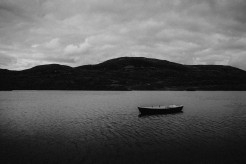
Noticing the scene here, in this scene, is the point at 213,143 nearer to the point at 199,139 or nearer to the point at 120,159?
the point at 199,139

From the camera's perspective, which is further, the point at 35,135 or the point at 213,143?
the point at 35,135

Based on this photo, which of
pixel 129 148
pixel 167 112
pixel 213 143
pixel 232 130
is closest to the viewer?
pixel 129 148

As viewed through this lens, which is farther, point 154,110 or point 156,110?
point 156,110

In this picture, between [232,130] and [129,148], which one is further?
[232,130]

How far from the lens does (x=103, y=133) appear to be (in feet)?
138

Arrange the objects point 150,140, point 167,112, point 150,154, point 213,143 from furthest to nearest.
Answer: point 167,112 < point 150,140 < point 213,143 < point 150,154

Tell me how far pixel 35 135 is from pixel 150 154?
902 inches

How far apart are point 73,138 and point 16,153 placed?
405 inches

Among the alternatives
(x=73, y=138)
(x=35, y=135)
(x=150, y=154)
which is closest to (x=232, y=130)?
(x=150, y=154)

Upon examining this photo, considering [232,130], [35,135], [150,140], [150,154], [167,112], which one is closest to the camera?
[150,154]

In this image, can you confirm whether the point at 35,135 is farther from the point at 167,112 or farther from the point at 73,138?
the point at 167,112

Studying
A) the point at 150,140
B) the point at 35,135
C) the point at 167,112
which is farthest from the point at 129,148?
the point at 167,112

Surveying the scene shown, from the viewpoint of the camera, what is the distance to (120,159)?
27.1 meters

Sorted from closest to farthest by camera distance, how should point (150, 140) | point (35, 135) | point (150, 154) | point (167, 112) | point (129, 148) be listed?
1. point (150, 154)
2. point (129, 148)
3. point (150, 140)
4. point (35, 135)
5. point (167, 112)
